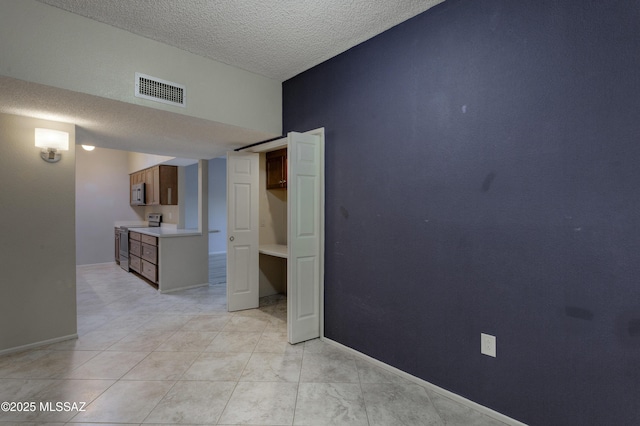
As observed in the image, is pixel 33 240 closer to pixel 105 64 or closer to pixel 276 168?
pixel 105 64

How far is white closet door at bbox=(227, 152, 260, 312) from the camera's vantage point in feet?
12.3

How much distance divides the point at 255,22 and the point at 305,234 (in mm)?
1791

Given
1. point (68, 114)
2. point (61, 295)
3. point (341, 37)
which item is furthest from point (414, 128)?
point (61, 295)

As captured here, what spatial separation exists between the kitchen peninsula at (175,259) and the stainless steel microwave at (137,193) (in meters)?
1.47

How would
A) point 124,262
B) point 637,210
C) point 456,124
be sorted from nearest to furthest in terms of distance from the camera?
point 637,210 < point 456,124 < point 124,262

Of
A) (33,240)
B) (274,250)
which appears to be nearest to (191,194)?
(274,250)

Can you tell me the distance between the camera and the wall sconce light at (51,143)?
268 centimetres

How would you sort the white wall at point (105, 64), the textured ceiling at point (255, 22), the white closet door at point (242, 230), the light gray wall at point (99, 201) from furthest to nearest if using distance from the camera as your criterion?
the light gray wall at point (99, 201) < the white closet door at point (242, 230) < the textured ceiling at point (255, 22) < the white wall at point (105, 64)

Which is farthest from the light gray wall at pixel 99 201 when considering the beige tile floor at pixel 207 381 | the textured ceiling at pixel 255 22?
the textured ceiling at pixel 255 22

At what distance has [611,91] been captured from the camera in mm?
1461

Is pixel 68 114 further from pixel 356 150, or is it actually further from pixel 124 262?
pixel 124 262

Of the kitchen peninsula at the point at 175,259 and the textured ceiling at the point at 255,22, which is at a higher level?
the textured ceiling at the point at 255,22

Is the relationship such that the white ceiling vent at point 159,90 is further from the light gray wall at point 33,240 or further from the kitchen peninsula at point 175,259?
the kitchen peninsula at point 175,259

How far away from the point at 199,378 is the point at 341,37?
2928mm
